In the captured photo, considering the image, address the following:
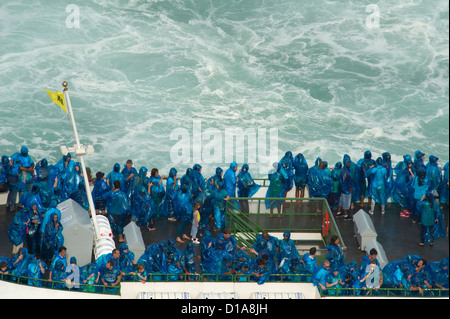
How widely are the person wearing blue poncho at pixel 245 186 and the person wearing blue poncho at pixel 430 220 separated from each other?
364 centimetres

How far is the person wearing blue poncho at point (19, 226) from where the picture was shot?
16.6 meters

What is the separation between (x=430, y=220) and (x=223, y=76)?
23442mm

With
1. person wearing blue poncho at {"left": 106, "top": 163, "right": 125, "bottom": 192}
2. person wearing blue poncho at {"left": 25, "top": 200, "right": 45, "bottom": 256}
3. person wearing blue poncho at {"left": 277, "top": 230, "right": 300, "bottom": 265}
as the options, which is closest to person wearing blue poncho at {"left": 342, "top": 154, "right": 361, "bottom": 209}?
person wearing blue poncho at {"left": 277, "top": 230, "right": 300, "bottom": 265}

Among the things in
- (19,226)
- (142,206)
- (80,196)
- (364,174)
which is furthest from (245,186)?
(19,226)

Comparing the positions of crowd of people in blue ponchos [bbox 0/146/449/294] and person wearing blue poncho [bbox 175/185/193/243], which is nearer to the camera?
crowd of people in blue ponchos [bbox 0/146/449/294]

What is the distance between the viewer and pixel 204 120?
1468 inches

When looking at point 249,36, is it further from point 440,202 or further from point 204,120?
point 440,202

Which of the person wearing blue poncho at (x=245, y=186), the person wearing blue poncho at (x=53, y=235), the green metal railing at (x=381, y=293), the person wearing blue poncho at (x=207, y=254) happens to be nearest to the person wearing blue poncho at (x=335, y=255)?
the green metal railing at (x=381, y=293)

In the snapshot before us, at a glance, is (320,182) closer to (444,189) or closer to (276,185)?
(276,185)

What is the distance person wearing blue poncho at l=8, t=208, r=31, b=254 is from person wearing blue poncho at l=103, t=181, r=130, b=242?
6.01 feet

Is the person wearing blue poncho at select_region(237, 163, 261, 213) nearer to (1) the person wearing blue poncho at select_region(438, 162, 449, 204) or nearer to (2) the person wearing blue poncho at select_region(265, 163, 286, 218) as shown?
(2) the person wearing blue poncho at select_region(265, 163, 286, 218)

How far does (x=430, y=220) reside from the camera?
1742 cm

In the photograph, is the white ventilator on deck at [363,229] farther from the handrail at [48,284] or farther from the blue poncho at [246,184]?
the handrail at [48,284]

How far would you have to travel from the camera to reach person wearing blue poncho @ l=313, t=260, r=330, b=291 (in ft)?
51.1
